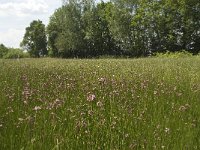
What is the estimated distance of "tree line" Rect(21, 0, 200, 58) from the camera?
4422 cm

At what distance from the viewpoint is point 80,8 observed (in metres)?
58.0

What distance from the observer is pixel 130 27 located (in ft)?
156

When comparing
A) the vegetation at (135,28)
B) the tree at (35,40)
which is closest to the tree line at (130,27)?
the vegetation at (135,28)

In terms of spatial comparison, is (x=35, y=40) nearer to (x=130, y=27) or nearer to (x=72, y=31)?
(x=72, y=31)

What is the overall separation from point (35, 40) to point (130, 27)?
37.0m

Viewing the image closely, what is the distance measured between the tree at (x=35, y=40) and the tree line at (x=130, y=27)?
18476mm

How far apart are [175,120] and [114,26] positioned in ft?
144

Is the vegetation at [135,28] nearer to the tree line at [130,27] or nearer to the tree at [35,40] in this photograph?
the tree line at [130,27]

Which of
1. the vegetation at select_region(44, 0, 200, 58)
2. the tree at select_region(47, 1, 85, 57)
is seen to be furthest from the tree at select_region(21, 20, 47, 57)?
the vegetation at select_region(44, 0, 200, 58)

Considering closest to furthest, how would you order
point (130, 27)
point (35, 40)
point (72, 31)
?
point (130, 27), point (72, 31), point (35, 40)

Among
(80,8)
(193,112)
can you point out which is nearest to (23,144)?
(193,112)

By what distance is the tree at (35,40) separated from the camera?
256ft

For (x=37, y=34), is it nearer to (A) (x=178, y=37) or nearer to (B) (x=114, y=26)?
(B) (x=114, y=26)

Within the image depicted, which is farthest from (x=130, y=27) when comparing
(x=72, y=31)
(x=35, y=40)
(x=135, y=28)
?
(x=35, y=40)
